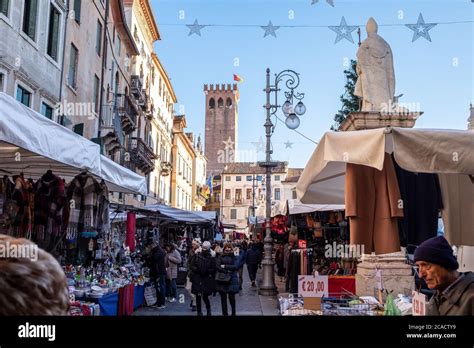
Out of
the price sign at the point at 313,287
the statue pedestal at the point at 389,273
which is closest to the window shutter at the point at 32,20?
the statue pedestal at the point at 389,273

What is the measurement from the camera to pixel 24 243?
1.62 meters

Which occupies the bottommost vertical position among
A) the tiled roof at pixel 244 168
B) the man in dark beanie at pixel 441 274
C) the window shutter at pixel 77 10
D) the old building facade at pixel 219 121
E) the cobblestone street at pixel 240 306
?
the cobblestone street at pixel 240 306

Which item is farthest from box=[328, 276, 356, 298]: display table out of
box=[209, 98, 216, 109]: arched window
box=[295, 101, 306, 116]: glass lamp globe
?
box=[209, 98, 216, 109]: arched window

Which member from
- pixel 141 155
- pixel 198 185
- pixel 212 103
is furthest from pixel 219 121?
pixel 141 155

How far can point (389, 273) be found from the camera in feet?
25.3

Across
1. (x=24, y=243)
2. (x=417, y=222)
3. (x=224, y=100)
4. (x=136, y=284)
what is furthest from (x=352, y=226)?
(x=224, y=100)

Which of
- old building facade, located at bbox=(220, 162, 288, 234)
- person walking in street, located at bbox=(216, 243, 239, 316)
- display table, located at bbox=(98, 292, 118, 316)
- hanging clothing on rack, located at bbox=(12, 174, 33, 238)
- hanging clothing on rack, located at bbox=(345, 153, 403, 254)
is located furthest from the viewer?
old building facade, located at bbox=(220, 162, 288, 234)

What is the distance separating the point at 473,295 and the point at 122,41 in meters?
29.5

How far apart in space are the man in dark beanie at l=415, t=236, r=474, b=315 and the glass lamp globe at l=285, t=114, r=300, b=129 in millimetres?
11038

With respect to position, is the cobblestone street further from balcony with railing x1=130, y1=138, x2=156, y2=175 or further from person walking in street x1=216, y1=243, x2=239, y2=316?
balcony with railing x1=130, y1=138, x2=156, y2=175

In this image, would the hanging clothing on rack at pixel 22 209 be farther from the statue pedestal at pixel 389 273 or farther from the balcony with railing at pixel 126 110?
the balcony with railing at pixel 126 110

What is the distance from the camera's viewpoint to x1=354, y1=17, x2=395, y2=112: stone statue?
26.3ft

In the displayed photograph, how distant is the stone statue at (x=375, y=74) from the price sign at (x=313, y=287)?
4179mm

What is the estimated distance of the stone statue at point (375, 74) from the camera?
8008 mm
